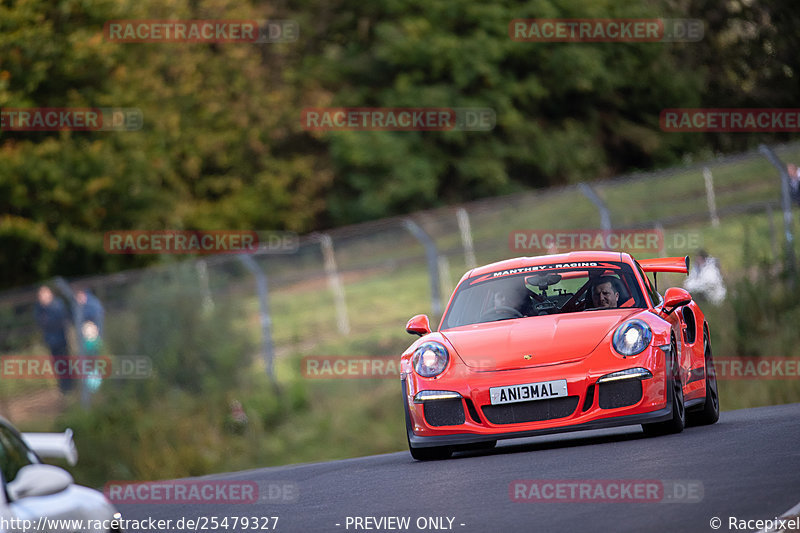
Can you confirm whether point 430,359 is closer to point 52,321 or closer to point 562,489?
point 562,489

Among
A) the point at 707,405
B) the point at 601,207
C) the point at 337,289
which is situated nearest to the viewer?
the point at 707,405

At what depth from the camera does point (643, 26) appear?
52188mm

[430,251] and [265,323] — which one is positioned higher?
[430,251]

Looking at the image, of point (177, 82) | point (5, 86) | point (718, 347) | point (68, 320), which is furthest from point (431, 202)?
point (718, 347)

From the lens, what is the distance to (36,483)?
5.14 metres

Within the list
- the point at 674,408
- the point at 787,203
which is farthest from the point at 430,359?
the point at 787,203

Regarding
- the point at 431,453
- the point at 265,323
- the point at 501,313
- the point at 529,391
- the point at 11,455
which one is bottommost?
the point at 431,453

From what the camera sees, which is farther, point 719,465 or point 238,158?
point 238,158

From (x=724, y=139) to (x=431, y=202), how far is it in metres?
11.7

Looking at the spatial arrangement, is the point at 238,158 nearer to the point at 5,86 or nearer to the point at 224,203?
the point at 224,203

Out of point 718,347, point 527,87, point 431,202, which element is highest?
point 527,87

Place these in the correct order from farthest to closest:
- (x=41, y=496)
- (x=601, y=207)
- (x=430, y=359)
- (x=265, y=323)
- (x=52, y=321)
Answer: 1. (x=52, y=321)
2. (x=265, y=323)
3. (x=601, y=207)
4. (x=430, y=359)
5. (x=41, y=496)

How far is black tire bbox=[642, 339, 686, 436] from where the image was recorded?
1001 cm

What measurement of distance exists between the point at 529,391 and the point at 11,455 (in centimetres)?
472
